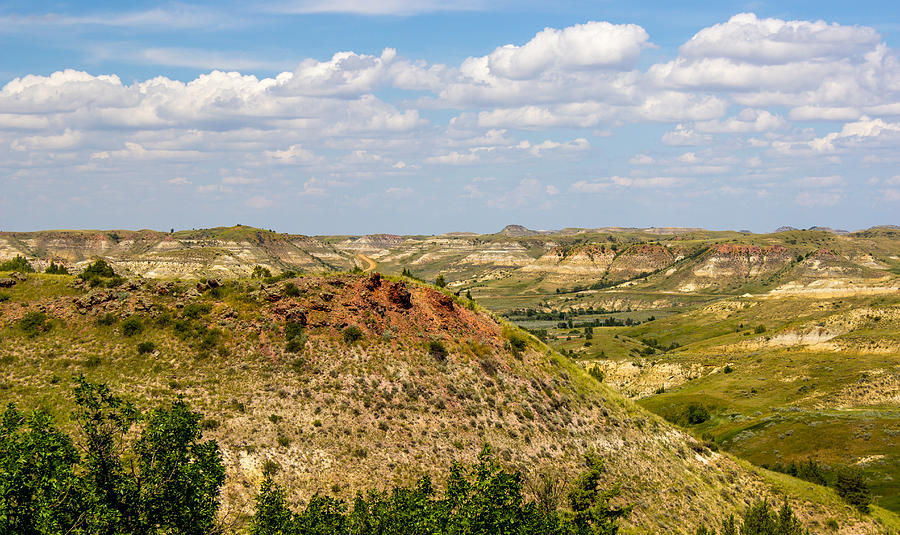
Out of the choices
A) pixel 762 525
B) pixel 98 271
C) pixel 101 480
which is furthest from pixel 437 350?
pixel 101 480

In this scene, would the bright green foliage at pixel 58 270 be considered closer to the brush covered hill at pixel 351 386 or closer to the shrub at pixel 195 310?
the brush covered hill at pixel 351 386

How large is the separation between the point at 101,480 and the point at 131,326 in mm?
28236

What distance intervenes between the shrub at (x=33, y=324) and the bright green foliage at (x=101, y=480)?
2633 cm

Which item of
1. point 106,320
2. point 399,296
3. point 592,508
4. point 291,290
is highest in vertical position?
point 291,290

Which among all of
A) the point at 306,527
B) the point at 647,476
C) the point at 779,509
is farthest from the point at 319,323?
the point at 779,509

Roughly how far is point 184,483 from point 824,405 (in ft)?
414

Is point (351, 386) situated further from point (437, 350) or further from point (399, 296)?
point (399, 296)

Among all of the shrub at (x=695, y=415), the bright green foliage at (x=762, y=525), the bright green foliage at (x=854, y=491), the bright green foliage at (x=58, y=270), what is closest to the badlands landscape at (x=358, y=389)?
the bright green foliage at (x=854, y=491)

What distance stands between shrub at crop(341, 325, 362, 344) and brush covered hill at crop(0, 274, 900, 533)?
22 centimetres

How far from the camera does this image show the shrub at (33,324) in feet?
162

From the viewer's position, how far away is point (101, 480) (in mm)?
26625

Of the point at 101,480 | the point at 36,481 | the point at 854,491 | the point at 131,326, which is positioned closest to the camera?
the point at 36,481

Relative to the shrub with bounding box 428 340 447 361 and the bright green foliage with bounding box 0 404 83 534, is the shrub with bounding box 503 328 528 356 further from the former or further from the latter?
the bright green foliage with bounding box 0 404 83 534

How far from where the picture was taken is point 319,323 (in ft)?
193
